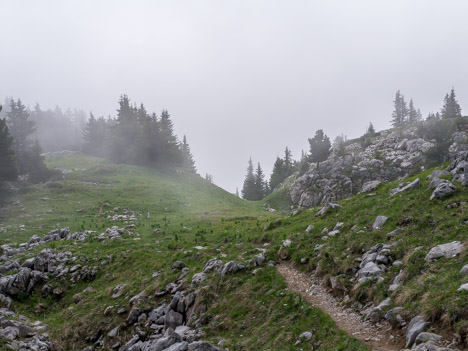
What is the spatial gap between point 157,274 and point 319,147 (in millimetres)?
54501

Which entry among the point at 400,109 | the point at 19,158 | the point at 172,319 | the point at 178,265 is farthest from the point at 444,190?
the point at 400,109

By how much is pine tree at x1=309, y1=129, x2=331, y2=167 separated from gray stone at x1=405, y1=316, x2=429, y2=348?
59.5 meters

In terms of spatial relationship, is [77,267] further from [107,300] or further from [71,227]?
[71,227]

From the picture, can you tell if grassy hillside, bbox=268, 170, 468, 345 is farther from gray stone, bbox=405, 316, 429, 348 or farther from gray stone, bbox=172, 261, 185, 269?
gray stone, bbox=172, 261, 185, 269

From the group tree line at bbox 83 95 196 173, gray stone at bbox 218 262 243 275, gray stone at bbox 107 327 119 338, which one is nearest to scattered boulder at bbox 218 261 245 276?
gray stone at bbox 218 262 243 275

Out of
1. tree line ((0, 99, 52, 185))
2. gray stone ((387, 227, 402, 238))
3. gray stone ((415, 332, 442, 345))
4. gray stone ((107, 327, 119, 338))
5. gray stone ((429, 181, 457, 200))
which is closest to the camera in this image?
gray stone ((415, 332, 442, 345))

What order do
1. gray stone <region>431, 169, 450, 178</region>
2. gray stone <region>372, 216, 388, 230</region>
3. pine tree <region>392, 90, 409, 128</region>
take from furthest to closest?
pine tree <region>392, 90, 409, 128</region> → gray stone <region>431, 169, 450, 178</region> → gray stone <region>372, 216, 388, 230</region>

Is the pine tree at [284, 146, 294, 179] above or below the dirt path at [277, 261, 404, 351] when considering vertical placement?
above

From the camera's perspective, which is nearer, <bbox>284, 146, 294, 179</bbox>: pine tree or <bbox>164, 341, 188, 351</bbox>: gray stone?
<bbox>164, 341, 188, 351</bbox>: gray stone

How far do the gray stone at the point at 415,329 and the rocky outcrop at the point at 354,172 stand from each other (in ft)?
146

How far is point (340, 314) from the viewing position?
1253 centimetres

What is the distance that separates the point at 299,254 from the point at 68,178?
61372 millimetres

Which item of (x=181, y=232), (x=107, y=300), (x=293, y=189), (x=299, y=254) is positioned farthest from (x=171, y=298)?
(x=293, y=189)

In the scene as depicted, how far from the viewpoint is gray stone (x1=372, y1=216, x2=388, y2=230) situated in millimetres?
17156
